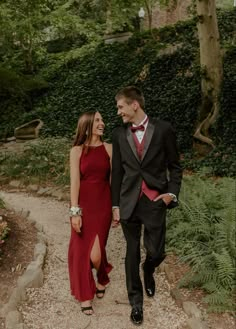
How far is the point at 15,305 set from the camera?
413 centimetres

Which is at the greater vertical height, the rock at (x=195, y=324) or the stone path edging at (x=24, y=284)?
the stone path edging at (x=24, y=284)

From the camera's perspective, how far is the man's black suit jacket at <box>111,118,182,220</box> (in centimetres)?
362

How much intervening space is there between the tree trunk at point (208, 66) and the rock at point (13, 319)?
5832mm

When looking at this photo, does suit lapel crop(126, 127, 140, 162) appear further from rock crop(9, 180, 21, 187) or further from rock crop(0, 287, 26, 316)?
rock crop(9, 180, 21, 187)

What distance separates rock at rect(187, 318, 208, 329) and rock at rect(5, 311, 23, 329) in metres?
1.51

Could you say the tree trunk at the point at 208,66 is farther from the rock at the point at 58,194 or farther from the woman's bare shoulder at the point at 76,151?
the woman's bare shoulder at the point at 76,151

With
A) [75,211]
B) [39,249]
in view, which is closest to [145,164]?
[75,211]

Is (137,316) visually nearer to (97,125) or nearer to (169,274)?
(169,274)

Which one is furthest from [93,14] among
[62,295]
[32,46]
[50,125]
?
[62,295]

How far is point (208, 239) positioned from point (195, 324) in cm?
131

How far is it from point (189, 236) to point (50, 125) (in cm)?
871

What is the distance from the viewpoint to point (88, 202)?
395 centimetres

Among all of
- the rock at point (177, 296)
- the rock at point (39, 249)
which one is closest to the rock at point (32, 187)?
the rock at point (39, 249)

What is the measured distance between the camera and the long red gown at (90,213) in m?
3.90
